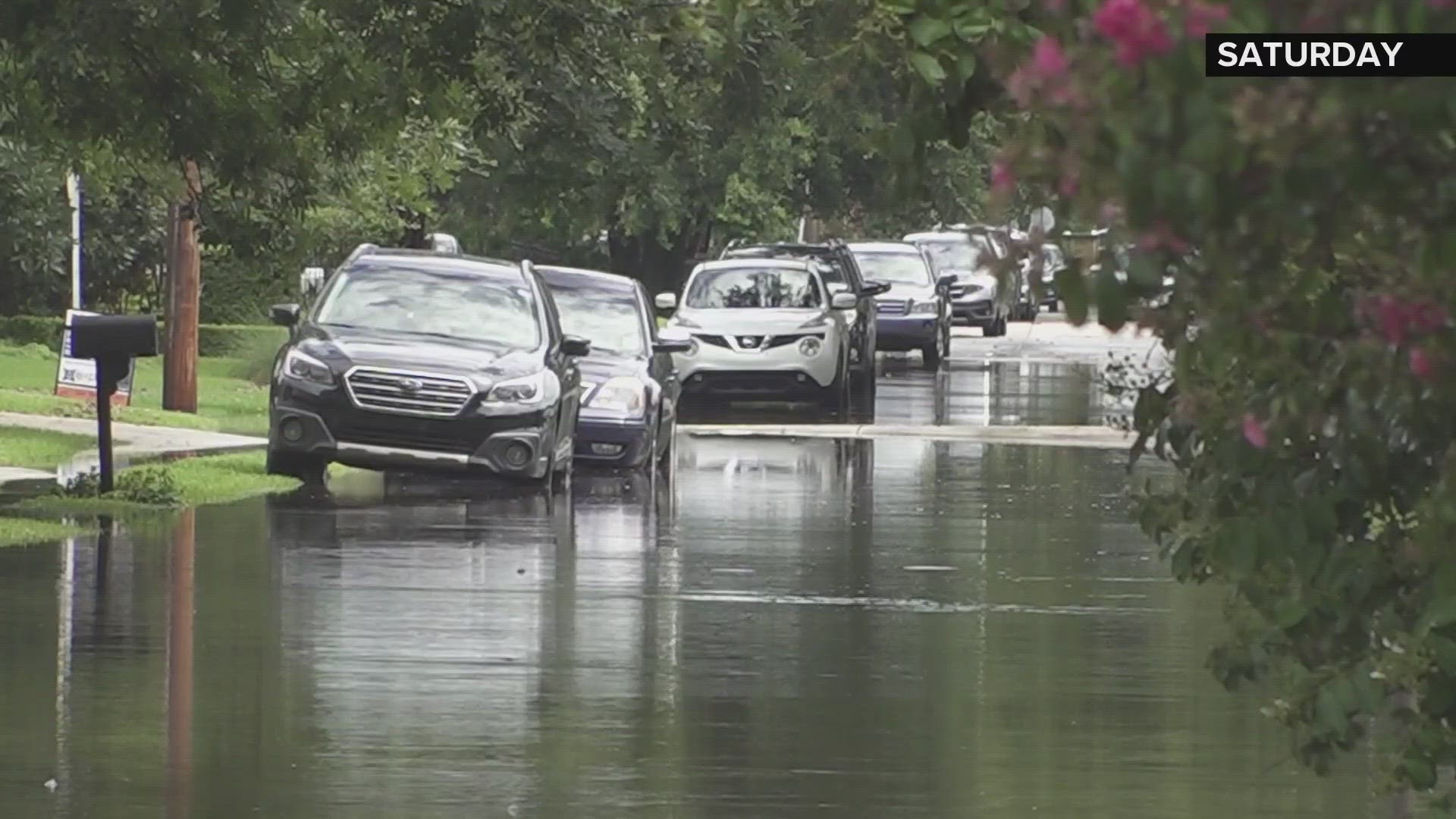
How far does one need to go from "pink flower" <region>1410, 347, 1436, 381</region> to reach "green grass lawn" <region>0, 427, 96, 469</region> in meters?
19.4

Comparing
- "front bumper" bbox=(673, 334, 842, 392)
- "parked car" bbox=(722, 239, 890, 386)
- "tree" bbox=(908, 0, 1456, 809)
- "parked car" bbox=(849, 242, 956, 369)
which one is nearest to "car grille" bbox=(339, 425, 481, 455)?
"front bumper" bbox=(673, 334, 842, 392)

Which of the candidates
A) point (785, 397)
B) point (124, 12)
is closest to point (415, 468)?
point (124, 12)

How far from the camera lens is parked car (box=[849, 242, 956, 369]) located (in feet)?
148

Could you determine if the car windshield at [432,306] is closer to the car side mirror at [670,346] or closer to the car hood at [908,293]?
the car side mirror at [670,346]

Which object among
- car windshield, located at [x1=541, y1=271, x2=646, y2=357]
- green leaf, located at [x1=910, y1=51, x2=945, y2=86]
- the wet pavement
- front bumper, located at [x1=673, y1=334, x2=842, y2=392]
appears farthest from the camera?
front bumper, located at [x1=673, y1=334, x2=842, y2=392]

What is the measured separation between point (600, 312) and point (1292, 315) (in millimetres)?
21104

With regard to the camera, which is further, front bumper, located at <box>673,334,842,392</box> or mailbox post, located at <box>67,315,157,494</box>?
front bumper, located at <box>673,334,842,392</box>

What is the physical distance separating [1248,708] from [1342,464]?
278 inches

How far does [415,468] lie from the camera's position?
20578mm

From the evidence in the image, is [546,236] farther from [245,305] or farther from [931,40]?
[931,40]

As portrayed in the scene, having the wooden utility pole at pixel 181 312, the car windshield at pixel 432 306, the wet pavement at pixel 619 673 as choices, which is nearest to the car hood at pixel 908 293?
the wooden utility pole at pixel 181 312

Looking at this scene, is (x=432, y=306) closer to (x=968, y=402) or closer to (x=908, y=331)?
(x=968, y=402)

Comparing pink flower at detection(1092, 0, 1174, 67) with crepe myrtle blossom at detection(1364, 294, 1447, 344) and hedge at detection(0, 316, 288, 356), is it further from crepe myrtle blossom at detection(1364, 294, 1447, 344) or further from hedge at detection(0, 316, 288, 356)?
hedge at detection(0, 316, 288, 356)

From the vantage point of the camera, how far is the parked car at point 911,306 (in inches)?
1777
